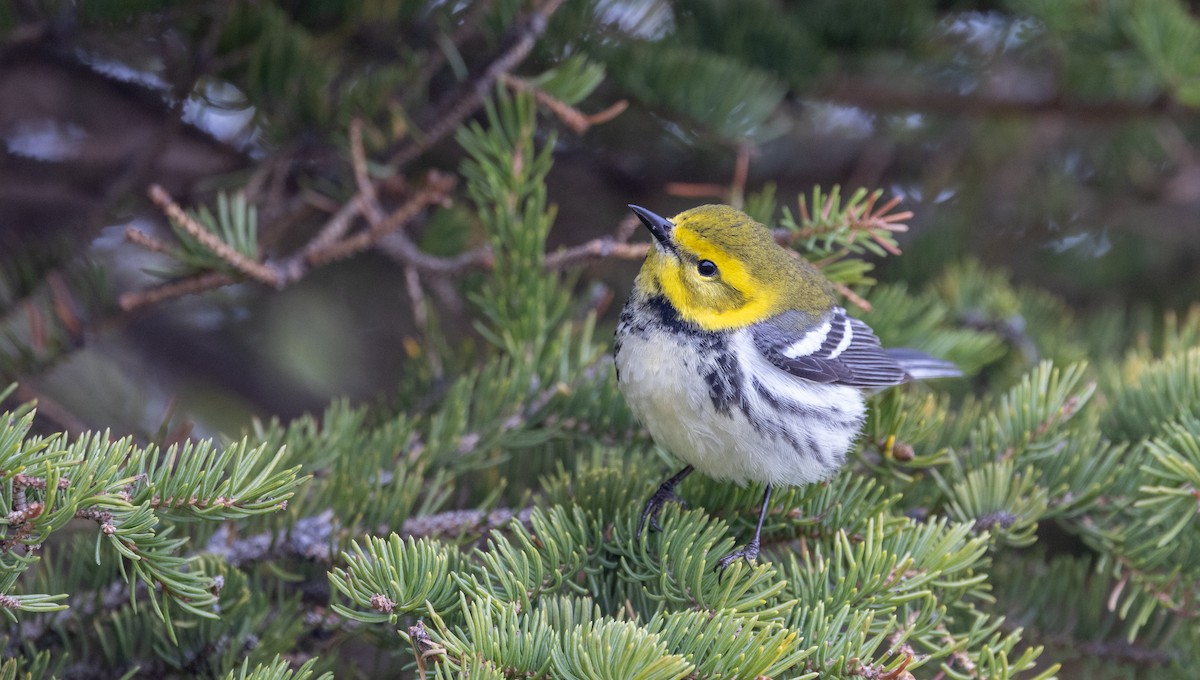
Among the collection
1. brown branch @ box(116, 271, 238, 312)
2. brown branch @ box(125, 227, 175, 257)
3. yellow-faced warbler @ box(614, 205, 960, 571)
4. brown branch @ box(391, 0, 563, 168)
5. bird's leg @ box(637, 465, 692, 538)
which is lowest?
brown branch @ box(116, 271, 238, 312)

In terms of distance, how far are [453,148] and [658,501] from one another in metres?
1.32

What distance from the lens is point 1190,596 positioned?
60.0 inches

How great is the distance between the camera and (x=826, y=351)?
6.63 ft

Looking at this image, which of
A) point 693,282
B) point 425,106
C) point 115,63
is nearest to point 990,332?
point 693,282

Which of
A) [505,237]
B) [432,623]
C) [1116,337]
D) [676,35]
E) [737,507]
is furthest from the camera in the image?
[1116,337]

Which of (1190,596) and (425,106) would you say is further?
(425,106)

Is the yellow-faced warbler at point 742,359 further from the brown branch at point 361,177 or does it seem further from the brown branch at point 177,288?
the brown branch at point 177,288

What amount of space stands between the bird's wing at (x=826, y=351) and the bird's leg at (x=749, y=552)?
0.35m

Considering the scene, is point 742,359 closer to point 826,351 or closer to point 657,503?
point 826,351

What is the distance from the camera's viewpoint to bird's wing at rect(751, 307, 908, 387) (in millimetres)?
1928

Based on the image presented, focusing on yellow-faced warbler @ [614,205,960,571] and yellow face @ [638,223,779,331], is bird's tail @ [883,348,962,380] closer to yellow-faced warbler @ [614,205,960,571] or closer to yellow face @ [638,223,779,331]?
yellow-faced warbler @ [614,205,960,571]

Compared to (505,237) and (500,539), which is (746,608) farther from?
(505,237)

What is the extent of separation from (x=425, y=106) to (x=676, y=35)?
0.69 meters

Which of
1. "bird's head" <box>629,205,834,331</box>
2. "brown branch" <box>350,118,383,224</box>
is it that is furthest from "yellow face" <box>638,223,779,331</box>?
"brown branch" <box>350,118,383,224</box>
